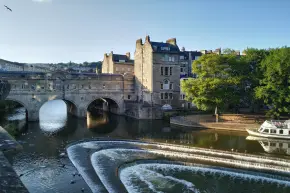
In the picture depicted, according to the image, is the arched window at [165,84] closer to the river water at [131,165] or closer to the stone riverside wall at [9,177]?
the river water at [131,165]

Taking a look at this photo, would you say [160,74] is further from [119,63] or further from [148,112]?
[119,63]

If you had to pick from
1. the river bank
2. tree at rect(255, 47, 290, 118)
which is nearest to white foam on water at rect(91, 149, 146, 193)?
the river bank

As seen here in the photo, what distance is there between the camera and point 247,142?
40906mm

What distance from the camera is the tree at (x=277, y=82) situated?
1860 inches

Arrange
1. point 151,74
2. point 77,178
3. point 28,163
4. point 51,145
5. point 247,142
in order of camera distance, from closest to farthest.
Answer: point 77,178 < point 28,163 < point 51,145 < point 247,142 < point 151,74

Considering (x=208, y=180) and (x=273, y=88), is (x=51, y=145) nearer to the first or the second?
(x=208, y=180)

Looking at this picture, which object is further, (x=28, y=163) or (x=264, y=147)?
(x=264, y=147)

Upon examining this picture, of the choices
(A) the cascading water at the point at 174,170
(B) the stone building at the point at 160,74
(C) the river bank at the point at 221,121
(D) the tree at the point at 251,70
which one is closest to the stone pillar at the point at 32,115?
(A) the cascading water at the point at 174,170

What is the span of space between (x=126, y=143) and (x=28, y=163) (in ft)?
44.9

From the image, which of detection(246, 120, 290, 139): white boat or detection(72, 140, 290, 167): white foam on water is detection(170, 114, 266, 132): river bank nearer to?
detection(246, 120, 290, 139): white boat

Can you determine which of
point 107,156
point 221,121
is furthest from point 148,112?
point 107,156

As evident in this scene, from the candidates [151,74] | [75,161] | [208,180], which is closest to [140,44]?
[151,74]

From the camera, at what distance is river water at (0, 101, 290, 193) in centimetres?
2419

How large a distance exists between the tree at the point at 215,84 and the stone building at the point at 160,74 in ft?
41.0
